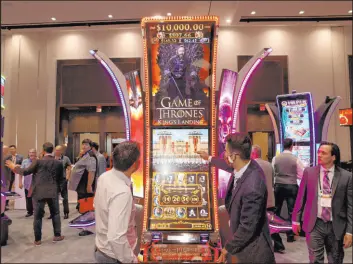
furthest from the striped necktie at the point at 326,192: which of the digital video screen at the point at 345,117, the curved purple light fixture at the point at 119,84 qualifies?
the digital video screen at the point at 345,117

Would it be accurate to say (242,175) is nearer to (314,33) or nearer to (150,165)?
(150,165)

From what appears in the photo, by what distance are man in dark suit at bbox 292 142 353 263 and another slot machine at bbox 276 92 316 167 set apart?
9.64 feet

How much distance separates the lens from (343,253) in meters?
2.23

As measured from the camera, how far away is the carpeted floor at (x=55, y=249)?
10.5ft

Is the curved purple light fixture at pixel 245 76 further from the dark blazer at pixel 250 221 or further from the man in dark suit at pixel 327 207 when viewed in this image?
the dark blazer at pixel 250 221

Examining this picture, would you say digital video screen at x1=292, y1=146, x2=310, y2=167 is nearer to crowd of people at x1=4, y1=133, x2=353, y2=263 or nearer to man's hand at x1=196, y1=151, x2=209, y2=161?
crowd of people at x1=4, y1=133, x2=353, y2=263

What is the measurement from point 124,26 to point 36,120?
115 inches

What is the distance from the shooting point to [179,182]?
8.75 feet

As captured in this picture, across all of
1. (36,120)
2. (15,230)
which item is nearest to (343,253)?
(15,230)

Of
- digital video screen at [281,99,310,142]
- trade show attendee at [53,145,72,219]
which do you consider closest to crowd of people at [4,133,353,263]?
trade show attendee at [53,145,72,219]

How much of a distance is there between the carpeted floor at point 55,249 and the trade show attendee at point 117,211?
185 cm

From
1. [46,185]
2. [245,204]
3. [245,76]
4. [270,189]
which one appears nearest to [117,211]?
[245,204]

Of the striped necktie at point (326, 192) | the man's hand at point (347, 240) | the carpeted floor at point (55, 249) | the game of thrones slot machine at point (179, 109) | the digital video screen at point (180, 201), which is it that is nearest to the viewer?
the man's hand at point (347, 240)

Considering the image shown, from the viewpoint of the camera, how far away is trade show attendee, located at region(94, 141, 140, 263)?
1377 millimetres
